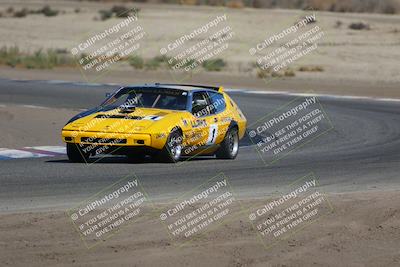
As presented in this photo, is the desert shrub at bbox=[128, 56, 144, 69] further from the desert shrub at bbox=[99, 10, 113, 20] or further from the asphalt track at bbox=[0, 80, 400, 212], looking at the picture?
the asphalt track at bbox=[0, 80, 400, 212]

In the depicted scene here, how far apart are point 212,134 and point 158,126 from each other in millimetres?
1668

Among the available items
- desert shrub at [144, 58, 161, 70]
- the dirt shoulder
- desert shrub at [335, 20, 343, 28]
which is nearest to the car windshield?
the dirt shoulder

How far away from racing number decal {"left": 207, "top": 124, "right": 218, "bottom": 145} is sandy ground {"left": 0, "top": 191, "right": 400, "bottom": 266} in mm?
5857

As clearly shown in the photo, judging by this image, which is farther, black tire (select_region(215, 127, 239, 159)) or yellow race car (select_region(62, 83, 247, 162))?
black tire (select_region(215, 127, 239, 159))

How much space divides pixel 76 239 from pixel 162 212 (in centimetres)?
163

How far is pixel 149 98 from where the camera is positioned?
54.3ft

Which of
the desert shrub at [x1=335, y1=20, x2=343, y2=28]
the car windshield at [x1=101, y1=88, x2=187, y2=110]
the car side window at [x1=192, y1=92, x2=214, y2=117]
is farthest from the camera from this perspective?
the desert shrub at [x1=335, y1=20, x2=343, y2=28]

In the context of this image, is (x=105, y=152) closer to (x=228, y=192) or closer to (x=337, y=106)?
(x=228, y=192)

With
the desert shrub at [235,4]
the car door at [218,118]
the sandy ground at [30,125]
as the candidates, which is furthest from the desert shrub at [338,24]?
the car door at [218,118]

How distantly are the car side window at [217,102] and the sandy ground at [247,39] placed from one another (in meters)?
17.6

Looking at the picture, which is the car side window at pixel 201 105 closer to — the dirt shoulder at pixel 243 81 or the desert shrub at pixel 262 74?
the dirt shoulder at pixel 243 81

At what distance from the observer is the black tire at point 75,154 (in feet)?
51.2

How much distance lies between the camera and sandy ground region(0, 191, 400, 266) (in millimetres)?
9133

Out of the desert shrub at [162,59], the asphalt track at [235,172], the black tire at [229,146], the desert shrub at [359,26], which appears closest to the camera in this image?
the asphalt track at [235,172]
